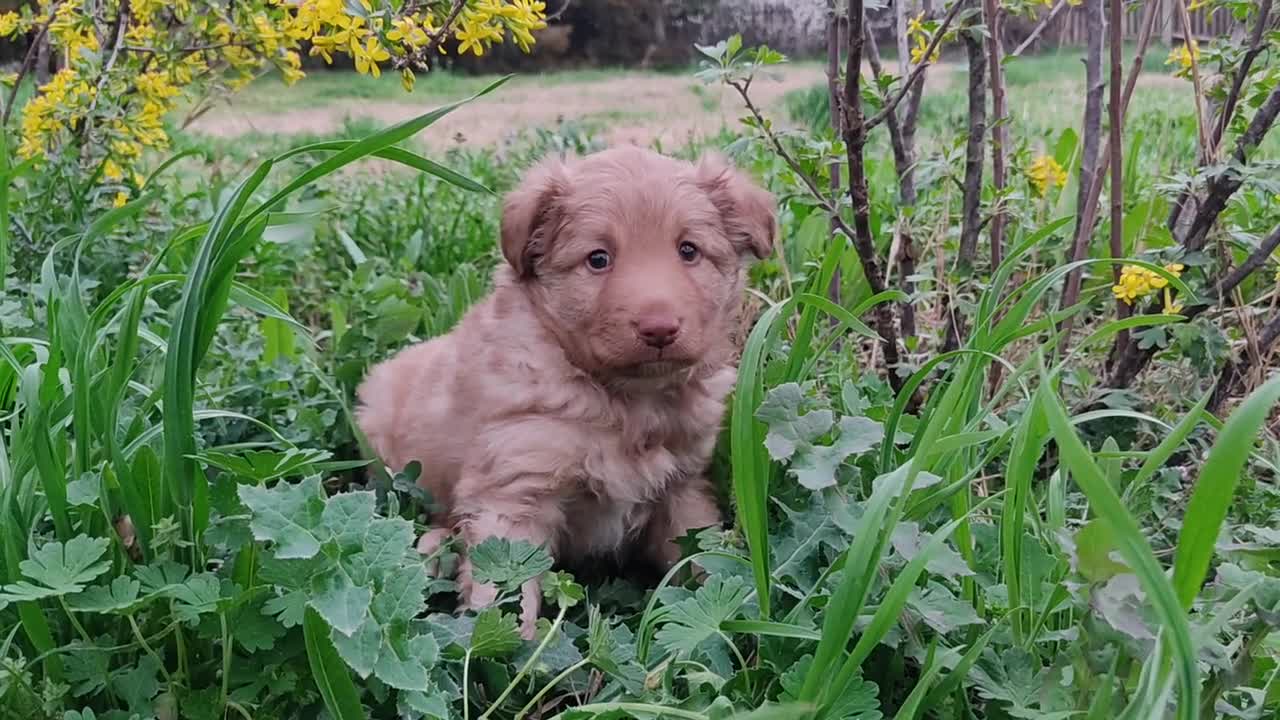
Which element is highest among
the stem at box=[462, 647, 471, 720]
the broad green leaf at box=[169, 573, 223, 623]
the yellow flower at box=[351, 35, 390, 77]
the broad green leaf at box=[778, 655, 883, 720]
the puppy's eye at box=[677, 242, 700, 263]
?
the yellow flower at box=[351, 35, 390, 77]

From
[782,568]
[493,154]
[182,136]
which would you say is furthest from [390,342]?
[182,136]

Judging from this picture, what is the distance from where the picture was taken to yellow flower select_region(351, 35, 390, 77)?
1673mm

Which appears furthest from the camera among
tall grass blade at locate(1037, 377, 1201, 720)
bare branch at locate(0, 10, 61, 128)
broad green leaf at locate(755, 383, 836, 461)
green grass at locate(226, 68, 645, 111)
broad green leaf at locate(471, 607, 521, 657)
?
green grass at locate(226, 68, 645, 111)

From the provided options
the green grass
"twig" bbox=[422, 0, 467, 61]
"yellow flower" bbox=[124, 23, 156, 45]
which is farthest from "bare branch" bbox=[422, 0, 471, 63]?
the green grass

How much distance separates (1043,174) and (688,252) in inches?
41.7

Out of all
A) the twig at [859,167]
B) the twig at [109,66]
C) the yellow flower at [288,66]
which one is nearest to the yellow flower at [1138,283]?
the twig at [859,167]

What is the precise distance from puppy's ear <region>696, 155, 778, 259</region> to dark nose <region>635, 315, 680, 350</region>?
332 mm

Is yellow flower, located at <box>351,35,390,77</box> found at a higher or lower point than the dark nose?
higher

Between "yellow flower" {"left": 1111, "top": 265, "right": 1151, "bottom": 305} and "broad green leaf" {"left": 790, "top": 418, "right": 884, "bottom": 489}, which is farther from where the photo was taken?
"yellow flower" {"left": 1111, "top": 265, "right": 1151, "bottom": 305}

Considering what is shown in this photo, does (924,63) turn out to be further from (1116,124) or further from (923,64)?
(1116,124)

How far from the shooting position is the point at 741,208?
1.92 meters

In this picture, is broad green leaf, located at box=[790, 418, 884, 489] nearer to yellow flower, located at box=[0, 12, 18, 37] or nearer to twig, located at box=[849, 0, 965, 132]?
twig, located at box=[849, 0, 965, 132]

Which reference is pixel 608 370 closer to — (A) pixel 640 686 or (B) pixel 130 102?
(A) pixel 640 686

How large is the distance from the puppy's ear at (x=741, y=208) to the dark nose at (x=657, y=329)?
332 mm
